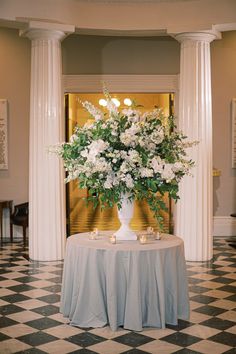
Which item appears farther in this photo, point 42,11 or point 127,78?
point 127,78

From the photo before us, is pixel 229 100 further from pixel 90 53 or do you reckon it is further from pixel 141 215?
pixel 141 215

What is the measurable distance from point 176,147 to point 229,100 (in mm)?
5893

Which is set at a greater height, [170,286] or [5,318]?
[170,286]

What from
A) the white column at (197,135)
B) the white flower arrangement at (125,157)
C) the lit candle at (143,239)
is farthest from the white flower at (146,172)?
the white column at (197,135)

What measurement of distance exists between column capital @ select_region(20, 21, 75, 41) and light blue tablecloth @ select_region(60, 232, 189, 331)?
4.32 m

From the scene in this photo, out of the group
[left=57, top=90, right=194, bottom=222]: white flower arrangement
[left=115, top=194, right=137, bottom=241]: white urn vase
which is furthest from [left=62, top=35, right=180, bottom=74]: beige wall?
[left=115, top=194, right=137, bottom=241]: white urn vase

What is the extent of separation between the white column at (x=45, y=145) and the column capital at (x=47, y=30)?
15 millimetres

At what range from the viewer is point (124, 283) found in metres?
5.74

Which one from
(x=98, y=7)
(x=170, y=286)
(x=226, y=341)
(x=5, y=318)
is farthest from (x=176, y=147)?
(x=98, y=7)

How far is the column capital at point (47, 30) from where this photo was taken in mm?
9109

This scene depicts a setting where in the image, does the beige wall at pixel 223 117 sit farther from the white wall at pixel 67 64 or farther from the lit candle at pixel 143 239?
the lit candle at pixel 143 239

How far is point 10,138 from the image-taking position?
37.4 ft

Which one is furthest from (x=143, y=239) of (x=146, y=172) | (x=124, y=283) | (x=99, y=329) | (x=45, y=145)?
(x=45, y=145)

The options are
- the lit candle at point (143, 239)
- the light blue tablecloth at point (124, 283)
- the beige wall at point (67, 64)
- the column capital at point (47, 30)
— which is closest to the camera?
the light blue tablecloth at point (124, 283)
